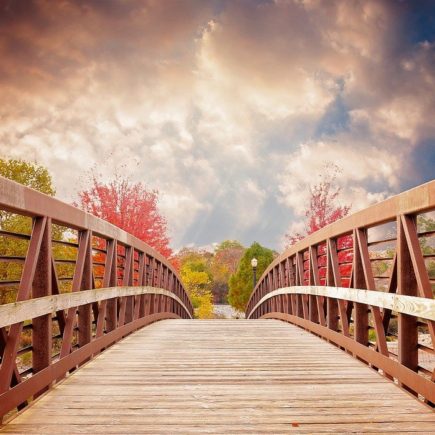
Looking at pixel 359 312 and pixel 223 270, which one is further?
pixel 223 270

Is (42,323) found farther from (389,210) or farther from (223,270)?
(223,270)

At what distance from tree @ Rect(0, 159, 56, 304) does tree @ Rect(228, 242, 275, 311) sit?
55.3 feet

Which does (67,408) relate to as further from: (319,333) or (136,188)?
(136,188)

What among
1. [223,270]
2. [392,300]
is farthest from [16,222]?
[223,270]

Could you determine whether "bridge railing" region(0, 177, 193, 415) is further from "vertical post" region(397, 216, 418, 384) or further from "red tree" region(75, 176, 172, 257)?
"red tree" region(75, 176, 172, 257)

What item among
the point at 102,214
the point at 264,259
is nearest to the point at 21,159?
the point at 102,214

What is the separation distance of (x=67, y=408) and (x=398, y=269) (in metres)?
2.77

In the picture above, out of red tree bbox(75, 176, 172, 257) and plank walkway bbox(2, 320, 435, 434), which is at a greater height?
red tree bbox(75, 176, 172, 257)

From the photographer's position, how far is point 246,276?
121 feet

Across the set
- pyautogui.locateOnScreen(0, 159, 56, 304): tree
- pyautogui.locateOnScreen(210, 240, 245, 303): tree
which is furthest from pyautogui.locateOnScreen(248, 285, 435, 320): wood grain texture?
pyautogui.locateOnScreen(210, 240, 245, 303): tree


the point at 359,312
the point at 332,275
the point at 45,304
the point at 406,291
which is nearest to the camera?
the point at 45,304

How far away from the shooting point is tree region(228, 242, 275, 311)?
36062mm

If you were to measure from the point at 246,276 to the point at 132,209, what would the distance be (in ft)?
47.3

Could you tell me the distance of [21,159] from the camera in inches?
939
